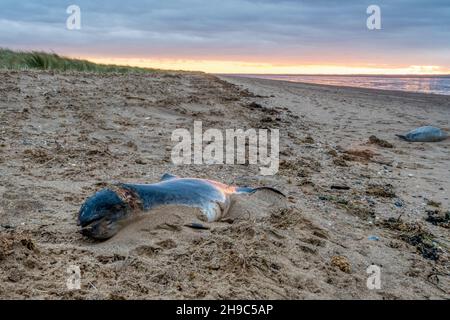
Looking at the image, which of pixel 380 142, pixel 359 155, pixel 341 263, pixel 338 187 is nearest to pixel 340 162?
pixel 359 155

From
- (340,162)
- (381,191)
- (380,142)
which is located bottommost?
(381,191)

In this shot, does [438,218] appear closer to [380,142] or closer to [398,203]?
[398,203]

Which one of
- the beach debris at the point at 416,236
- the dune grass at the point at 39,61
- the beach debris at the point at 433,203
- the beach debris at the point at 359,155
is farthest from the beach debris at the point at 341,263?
the dune grass at the point at 39,61

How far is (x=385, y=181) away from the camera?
595cm

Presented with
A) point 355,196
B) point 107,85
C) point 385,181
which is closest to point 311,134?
point 385,181

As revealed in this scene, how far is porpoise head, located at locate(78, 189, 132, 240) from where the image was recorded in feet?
11.2

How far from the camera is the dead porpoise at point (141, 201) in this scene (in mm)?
3438

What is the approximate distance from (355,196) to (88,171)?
9.47ft

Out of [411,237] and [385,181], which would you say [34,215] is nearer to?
[411,237]

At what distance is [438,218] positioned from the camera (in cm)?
479

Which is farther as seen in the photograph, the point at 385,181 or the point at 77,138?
the point at 77,138

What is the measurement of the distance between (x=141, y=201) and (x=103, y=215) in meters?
0.33

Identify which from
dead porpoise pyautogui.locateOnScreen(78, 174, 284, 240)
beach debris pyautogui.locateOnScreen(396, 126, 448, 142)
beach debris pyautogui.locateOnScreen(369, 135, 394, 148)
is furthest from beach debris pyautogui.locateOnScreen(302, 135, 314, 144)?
dead porpoise pyautogui.locateOnScreen(78, 174, 284, 240)

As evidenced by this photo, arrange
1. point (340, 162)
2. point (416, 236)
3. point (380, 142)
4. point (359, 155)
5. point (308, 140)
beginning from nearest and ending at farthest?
point (416, 236) < point (340, 162) < point (359, 155) < point (308, 140) < point (380, 142)
